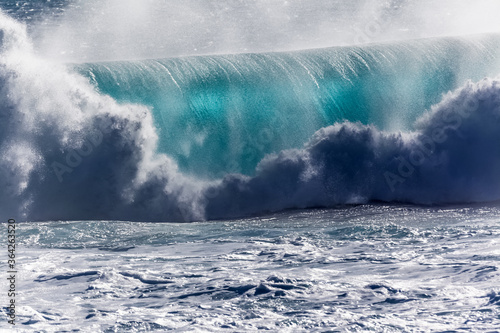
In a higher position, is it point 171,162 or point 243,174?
point 171,162

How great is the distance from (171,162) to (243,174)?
1576 millimetres

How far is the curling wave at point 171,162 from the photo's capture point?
49.2 feet

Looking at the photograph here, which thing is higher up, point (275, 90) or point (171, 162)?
point (275, 90)

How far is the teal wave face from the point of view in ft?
54.7

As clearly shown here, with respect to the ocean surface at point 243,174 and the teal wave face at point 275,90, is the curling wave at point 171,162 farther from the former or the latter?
the teal wave face at point 275,90

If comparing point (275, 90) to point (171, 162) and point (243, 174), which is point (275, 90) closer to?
point (243, 174)

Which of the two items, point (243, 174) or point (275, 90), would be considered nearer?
point (243, 174)

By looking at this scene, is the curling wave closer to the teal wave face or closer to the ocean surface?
the ocean surface

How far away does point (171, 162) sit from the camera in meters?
15.9

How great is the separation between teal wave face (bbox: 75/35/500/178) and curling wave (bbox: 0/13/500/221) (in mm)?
601

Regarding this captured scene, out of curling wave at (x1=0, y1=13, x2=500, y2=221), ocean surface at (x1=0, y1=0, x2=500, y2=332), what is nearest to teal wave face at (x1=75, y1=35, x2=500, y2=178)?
ocean surface at (x1=0, y1=0, x2=500, y2=332)

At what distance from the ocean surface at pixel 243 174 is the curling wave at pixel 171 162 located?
4 centimetres

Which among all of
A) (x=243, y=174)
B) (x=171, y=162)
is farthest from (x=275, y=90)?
(x=171, y=162)

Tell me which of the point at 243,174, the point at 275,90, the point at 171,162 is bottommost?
the point at 243,174
